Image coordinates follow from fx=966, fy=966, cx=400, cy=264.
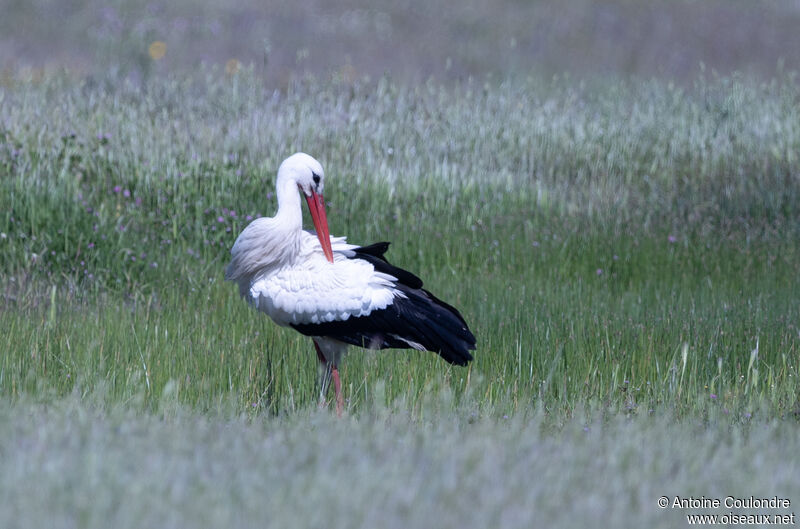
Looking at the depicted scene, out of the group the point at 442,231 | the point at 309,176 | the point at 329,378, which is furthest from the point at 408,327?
the point at 442,231

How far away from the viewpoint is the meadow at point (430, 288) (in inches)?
120

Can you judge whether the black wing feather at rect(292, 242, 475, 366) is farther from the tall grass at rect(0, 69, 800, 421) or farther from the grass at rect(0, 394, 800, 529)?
the grass at rect(0, 394, 800, 529)

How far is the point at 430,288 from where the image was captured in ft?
23.3

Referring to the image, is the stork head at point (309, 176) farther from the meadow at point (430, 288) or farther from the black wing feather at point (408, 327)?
the meadow at point (430, 288)

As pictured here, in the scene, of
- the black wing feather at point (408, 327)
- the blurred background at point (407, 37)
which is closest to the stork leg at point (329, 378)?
the black wing feather at point (408, 327)

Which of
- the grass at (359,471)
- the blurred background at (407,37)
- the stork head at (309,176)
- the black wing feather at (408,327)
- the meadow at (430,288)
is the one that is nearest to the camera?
the grass at (359,471)

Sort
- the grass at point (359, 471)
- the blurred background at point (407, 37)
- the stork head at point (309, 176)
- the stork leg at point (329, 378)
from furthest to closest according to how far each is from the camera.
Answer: the blurred background at point (407, 37), the stork head at point (309, 176), the stork leg at point (329, 378), the grass at point (359, 471)

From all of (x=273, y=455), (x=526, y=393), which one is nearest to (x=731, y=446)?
(x=526, y=393)

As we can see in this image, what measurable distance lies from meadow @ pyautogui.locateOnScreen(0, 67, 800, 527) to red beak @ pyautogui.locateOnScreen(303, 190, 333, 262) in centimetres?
64

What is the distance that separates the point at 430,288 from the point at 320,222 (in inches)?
87.8

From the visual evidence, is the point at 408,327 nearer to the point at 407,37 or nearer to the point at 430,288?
the point at 430,288

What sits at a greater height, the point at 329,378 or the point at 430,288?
the point at 430,288

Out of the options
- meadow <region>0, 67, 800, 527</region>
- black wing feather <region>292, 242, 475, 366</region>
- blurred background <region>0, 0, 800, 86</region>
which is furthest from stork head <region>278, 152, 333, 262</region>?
blurred background <region>0, 0, 800, 86</region>

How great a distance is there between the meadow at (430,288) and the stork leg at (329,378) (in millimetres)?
108
